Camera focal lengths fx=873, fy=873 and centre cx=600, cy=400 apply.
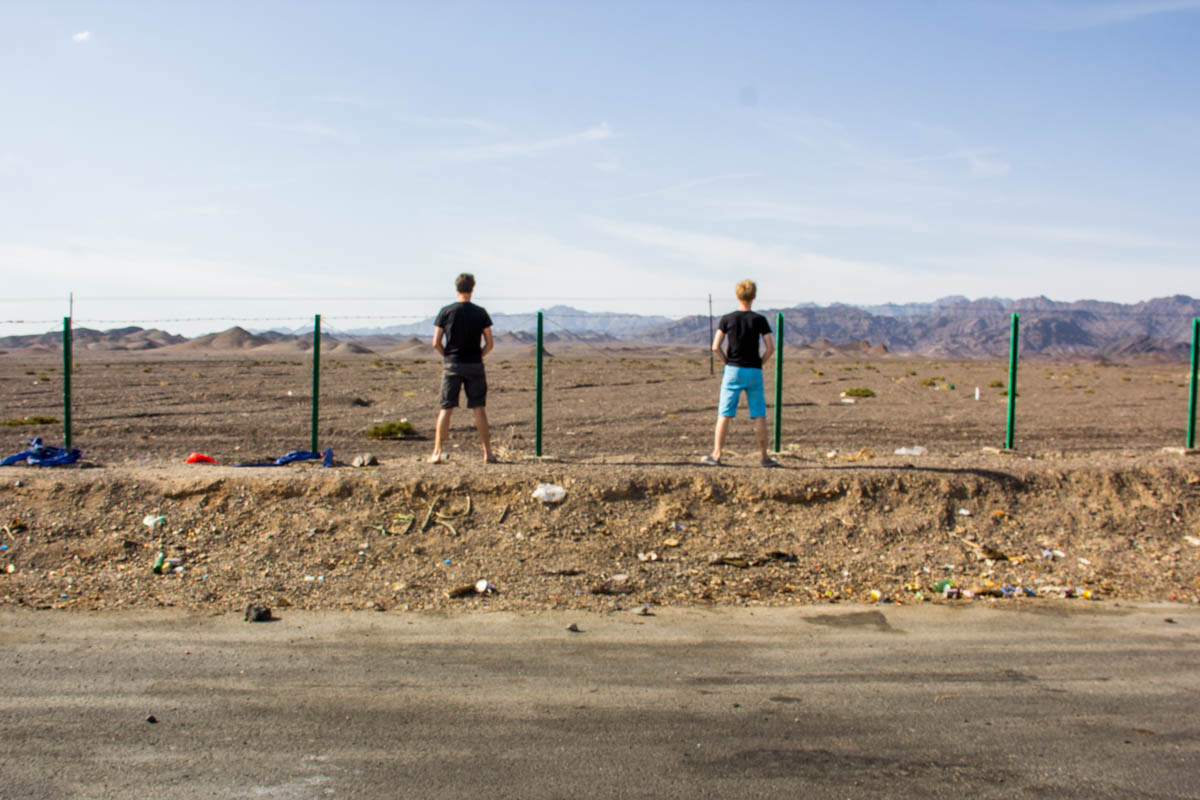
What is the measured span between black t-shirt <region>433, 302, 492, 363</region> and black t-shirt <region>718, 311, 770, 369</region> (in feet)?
8.33

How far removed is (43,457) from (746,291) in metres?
7.94

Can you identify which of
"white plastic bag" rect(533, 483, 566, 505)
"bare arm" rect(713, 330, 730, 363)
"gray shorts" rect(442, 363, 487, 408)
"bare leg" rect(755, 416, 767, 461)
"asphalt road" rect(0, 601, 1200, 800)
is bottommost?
"asphalt road" rect(0, 601, 1200, 800)

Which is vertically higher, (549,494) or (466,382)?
(466,382)

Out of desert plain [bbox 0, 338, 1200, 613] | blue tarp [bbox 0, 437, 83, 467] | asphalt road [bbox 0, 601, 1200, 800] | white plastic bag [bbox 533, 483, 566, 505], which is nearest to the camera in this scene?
asphalt road [bbox 0, 601, 1200, 800]

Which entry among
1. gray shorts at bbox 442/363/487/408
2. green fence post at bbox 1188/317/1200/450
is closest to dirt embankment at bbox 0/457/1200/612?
gray shorts at bbox 442/363/487/408

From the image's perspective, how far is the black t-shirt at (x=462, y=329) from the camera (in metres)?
9.05

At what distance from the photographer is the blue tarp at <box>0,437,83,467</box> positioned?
9617mm

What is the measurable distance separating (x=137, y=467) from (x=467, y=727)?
6.87 metres

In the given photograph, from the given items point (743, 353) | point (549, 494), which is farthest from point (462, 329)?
point (743, 353)

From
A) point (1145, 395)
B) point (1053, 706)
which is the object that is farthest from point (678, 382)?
point (1053, 706)

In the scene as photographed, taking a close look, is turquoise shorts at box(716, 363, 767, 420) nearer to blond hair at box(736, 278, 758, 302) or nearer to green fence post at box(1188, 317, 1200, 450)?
blond hair at box(736, 278, 758, 302)

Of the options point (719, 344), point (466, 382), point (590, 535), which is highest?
point (719, 344)

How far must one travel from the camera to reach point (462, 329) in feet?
29.7

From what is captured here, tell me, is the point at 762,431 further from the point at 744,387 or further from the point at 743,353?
the point at 743,353
